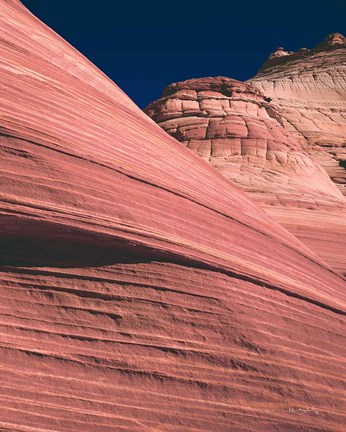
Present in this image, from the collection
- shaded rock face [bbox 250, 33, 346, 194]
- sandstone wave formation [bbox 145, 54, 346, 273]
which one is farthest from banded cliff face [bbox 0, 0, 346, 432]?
shaded rock face [bbox 250, 33, 346, 194]

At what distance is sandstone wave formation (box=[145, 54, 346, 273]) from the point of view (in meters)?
7.77

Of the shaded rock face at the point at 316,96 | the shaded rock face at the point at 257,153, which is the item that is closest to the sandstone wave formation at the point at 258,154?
the shaded rock face at the point at 257,153

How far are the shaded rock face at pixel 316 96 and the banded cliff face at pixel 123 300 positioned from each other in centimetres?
1019

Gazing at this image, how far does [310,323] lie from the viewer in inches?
179

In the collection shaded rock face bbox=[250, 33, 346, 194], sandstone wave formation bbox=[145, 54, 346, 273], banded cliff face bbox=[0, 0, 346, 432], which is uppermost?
shaded rock face bbox=[250, 33, 346, 194]

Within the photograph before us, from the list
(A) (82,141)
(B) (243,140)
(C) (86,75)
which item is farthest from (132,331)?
(B) (243,140)

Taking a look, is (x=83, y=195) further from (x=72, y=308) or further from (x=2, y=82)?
(x=2, y=82)

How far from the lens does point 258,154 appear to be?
10.3 meters

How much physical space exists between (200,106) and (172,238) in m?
8.73

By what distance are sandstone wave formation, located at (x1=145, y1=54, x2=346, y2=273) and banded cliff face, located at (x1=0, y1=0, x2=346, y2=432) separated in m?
2.82

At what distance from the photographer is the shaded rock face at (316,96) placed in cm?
1681
